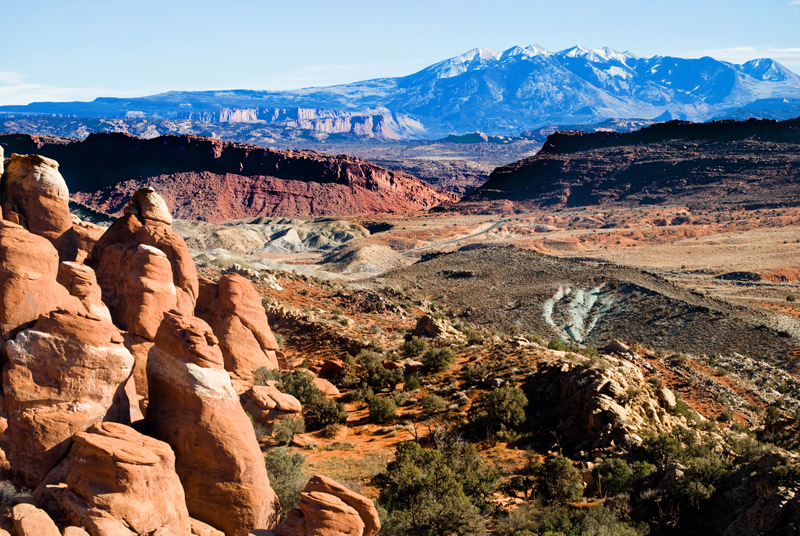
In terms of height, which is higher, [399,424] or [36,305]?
[36,305]

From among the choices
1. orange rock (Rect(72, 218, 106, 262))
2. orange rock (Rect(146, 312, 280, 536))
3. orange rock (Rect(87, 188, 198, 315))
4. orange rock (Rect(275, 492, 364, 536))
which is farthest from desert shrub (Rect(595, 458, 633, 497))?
orange rock (Rect(72, 218, 106, 262))

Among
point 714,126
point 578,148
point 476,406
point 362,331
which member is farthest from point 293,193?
point 476,406

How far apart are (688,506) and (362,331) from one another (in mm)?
17874

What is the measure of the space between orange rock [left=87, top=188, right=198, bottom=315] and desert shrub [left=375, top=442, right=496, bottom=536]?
6778 millimetres

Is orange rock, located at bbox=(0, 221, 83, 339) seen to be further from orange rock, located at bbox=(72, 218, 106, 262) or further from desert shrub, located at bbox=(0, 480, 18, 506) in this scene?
orange rock, located at bbox=(72, 218, 106, 262)

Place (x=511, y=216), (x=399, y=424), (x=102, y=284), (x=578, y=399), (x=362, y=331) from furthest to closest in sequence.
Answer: (x=511, y=216), (x=362, y=331), (x=399, y=424), (x=578, y=399), (x=102, y=284)

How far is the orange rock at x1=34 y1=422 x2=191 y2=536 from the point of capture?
33.0 ft

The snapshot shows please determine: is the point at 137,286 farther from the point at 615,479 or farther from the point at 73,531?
the point at 615,479

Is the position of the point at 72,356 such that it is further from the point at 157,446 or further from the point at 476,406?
the point at 476,406

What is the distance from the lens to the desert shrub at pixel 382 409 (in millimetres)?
20562

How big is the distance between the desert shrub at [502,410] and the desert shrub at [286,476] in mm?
5793

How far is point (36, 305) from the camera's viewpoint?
1275 cm

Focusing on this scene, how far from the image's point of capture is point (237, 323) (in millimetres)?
20016

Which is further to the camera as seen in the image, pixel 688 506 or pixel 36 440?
pixel 688 506
